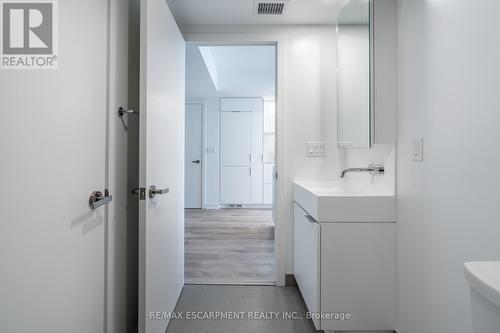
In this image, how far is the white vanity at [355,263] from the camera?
1598 mm

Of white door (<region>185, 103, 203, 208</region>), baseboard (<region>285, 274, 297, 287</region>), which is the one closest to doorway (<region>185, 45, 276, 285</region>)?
white door (<region>185, 103, 203, 208</region>)

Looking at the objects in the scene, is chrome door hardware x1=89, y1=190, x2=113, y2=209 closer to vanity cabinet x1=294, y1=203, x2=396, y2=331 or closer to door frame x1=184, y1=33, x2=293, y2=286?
vanity cabinet x1=294, y1=203, x2=396, y2=331

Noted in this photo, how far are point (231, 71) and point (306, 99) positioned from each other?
292cm

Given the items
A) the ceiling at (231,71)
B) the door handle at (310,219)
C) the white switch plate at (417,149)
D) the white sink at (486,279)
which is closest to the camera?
the white sink at (486,279)

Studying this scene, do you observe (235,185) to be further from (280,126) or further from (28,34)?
(28,34)

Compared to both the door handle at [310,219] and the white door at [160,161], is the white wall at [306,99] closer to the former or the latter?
the door handle at [310,219]

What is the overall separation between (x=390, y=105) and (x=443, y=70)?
40cm

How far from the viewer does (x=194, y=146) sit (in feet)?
19.1

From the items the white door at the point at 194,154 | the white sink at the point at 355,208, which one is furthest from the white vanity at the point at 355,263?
the white door at the point at 194,154

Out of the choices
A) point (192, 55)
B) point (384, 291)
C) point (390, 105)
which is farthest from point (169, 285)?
point (192, 55)

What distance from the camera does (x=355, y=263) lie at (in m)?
1.60

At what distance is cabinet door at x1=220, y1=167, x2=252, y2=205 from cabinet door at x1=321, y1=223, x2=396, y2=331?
4.30 m

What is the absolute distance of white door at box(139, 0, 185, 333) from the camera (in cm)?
139

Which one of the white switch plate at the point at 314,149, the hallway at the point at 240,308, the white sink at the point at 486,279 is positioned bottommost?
the hallway at the point at 240,308
